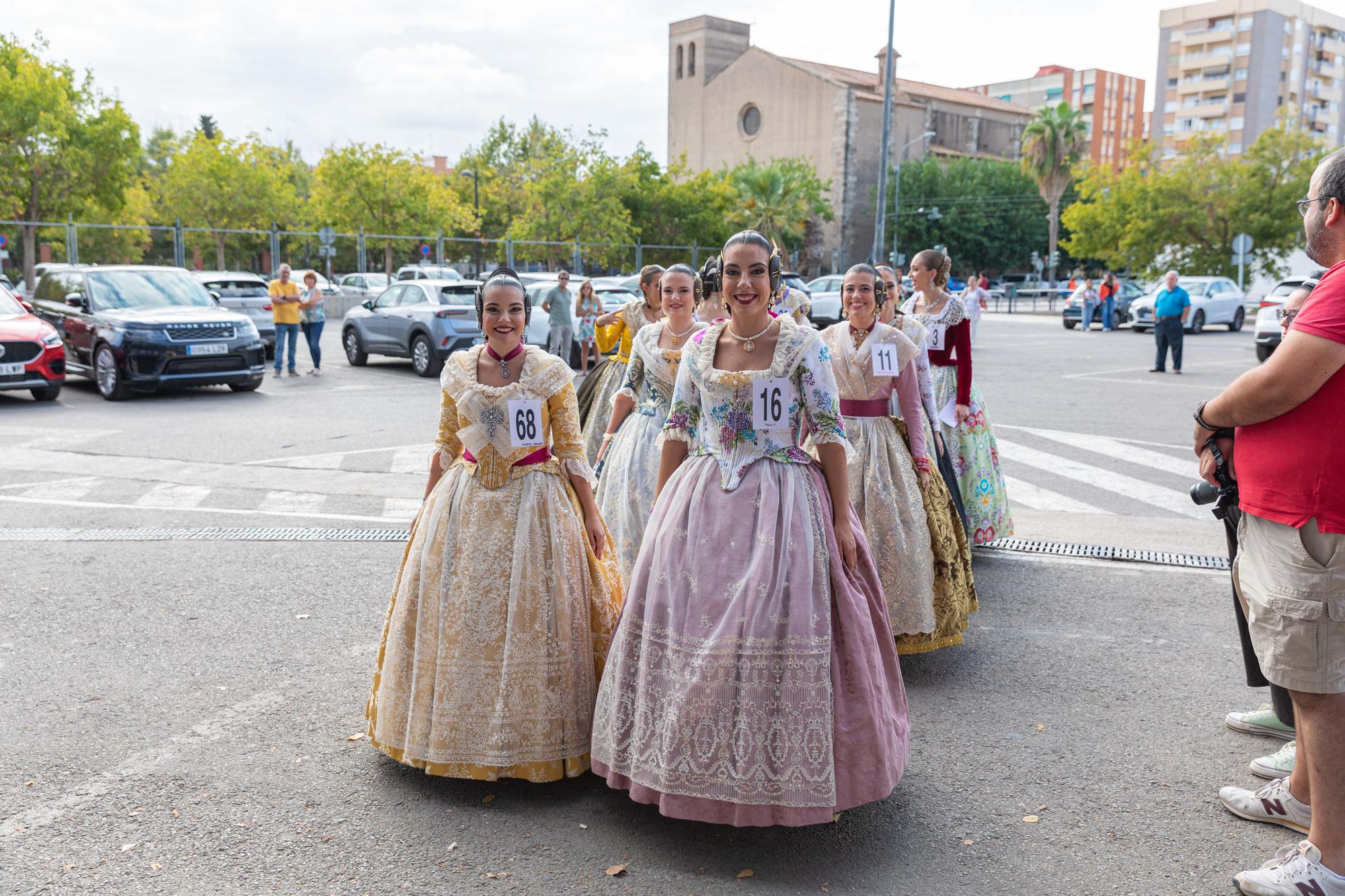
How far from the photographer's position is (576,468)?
4.02 metres

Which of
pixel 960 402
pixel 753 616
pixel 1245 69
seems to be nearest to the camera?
pixel 753 616

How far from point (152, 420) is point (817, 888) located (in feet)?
38.0

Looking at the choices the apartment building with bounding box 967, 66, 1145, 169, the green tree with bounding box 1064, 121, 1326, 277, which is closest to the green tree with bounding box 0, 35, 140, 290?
the green tree with bounding box 1064, 121, 1326, 277

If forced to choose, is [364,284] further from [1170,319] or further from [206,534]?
[206,534]

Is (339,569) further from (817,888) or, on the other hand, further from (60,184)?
(60,184)

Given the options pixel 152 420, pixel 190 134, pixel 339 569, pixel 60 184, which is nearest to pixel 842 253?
pixel 190 134

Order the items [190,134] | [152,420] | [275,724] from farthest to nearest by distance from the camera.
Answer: [190,134]
[152,420]
[275,724]

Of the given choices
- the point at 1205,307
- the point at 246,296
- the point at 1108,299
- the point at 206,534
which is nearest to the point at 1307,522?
the point at 206,534

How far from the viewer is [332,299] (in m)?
35.3

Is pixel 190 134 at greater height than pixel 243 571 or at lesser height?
greater

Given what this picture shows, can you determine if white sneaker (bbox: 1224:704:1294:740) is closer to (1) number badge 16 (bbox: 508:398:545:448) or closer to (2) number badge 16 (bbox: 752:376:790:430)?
(2) number badge 16 (bbox: 752:376:790:430)

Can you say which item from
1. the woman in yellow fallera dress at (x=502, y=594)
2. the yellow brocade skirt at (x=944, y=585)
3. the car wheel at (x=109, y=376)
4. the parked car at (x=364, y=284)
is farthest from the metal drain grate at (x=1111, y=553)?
the parked car at (x=364, y=284)

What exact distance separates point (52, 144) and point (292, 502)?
25867 millimetres

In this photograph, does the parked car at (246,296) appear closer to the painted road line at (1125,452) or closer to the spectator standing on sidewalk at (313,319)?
the spectator standing on sidewalk at (313,319)
